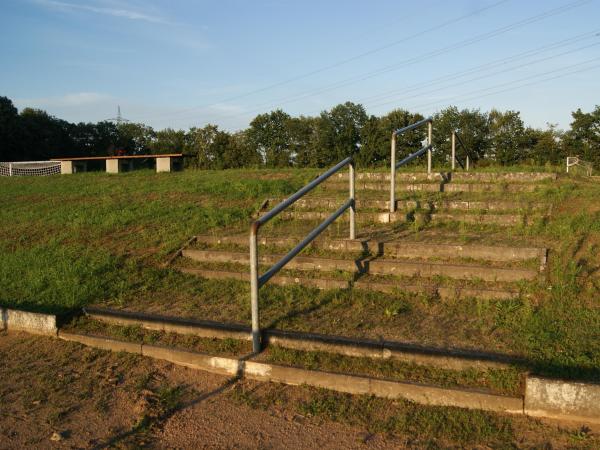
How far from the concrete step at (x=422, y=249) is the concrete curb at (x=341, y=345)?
5.93ft

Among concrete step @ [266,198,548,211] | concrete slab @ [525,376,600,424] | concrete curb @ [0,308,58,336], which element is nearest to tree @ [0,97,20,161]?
concrete step @ [266,198,548,211]

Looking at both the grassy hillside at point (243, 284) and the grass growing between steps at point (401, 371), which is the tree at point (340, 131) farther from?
the grass growing between steps at point (401, 371)

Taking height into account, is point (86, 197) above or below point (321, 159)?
below

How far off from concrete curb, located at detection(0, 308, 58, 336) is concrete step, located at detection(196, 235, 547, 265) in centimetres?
242

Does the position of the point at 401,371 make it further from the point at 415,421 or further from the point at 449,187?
the point at 449,187

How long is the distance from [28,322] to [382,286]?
3610 millimetres

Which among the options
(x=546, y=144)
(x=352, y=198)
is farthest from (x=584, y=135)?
(x=352, y=198)

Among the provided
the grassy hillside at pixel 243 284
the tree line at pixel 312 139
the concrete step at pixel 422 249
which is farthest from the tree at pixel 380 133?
the concrete step at pixel 422 249

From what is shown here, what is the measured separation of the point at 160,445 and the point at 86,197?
335 inches

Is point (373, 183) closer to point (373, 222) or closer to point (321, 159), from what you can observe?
point (373, 222)

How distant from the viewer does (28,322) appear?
4934mm

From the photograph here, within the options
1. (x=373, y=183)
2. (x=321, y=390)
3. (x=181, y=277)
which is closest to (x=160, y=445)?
(x=321, y=390)

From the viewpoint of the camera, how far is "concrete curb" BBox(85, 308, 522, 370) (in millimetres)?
3439

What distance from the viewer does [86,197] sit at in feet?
34.2
